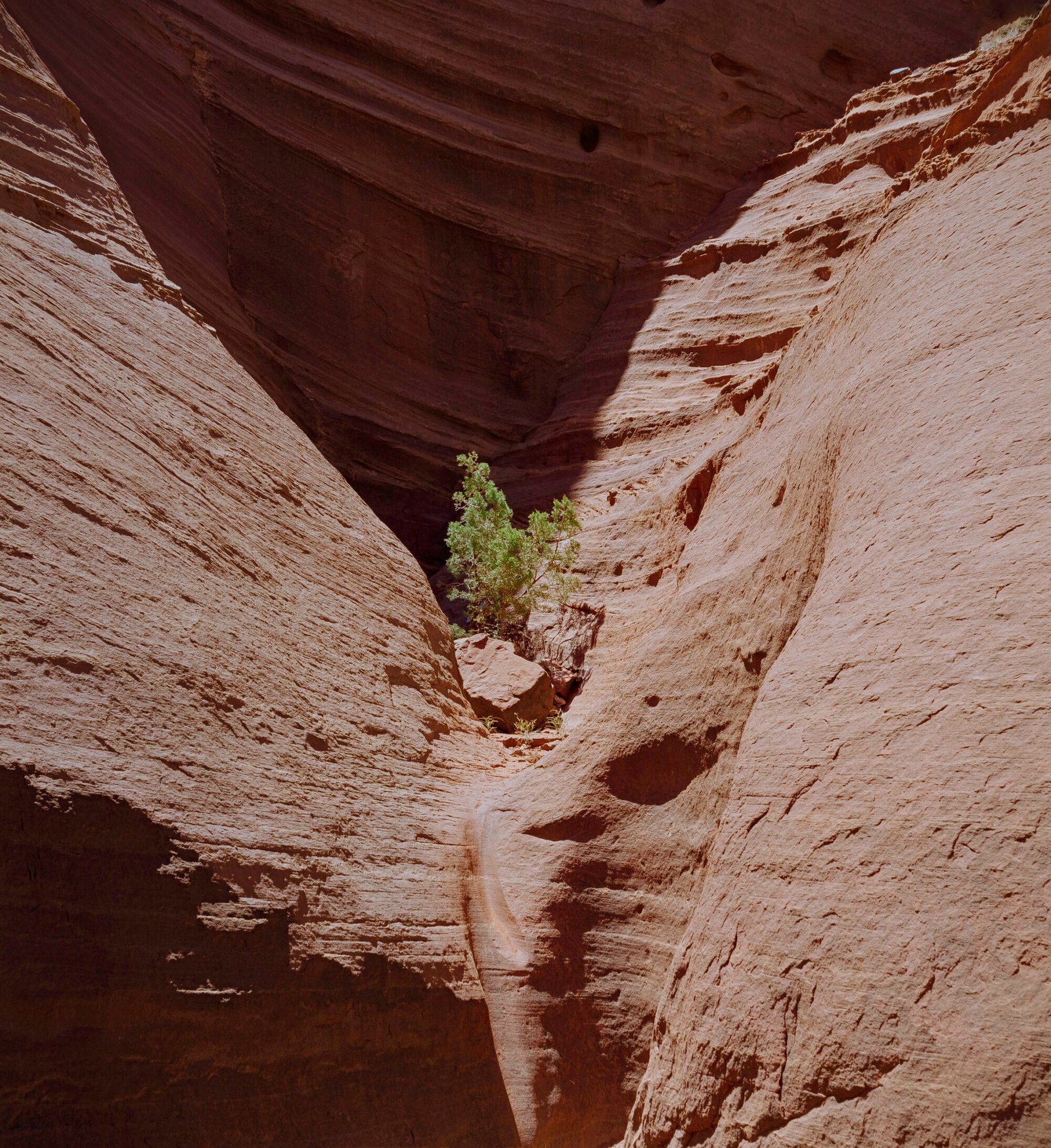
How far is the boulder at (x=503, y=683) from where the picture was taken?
871 cm

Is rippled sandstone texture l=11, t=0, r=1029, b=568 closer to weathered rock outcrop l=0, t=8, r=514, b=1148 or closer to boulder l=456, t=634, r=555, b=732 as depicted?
boulder l=456, t=634, r=555, b=732

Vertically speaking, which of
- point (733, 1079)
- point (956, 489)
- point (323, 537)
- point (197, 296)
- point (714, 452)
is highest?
point (197, 296)

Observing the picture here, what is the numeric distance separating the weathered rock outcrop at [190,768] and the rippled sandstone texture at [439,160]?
7.12m

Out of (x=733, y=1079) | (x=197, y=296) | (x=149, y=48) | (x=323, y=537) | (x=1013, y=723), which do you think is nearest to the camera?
(x=1013, y=723)

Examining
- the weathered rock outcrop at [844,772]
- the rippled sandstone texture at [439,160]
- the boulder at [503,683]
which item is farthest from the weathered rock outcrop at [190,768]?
the rippled sandstone texture at [439,160]

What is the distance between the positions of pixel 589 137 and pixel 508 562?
9972 mm

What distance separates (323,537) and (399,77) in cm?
1260

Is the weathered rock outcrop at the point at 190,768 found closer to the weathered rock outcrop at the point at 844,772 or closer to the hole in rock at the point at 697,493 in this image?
the weathered rock outcrop at the point at 844,772

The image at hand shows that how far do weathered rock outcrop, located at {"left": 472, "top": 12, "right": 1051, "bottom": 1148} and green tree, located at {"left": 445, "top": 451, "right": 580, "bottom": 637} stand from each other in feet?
8.99

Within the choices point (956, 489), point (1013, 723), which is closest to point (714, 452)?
point (956, 489)

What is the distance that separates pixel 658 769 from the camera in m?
5.87

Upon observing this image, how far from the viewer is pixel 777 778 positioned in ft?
15.7

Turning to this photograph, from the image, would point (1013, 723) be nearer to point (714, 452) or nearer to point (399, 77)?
point (714, 452)

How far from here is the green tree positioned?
1099cm
